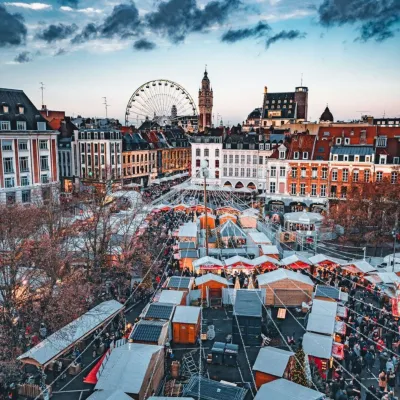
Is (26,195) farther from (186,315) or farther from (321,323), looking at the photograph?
(321,323)

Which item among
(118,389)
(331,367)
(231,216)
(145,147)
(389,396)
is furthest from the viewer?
(145,147)

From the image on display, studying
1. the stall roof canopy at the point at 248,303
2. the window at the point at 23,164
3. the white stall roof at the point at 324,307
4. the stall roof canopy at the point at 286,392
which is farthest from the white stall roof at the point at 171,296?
the window at the point at 23,164

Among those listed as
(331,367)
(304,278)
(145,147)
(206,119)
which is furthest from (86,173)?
(206,119)

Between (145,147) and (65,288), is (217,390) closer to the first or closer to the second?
(65,288)

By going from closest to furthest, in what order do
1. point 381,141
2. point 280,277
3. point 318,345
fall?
1. point 318,345
2. point 280,277
3. point 381,141

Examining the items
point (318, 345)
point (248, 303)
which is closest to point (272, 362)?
point (318, 345)

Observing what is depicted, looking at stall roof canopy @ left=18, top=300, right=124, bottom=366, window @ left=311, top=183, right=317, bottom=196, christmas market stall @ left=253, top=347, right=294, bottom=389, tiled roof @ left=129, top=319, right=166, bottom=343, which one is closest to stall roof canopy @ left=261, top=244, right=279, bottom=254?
stall roof canopy @ left=18, top=300, right=124, bottom=366
